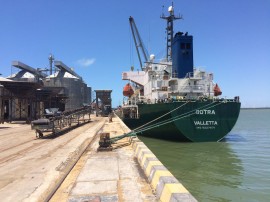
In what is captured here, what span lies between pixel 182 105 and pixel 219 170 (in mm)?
8591

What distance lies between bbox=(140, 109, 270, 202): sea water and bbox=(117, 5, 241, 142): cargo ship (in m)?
1.29

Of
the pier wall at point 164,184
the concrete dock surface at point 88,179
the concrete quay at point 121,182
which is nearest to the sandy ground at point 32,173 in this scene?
the concrete dock surface at point 88,179

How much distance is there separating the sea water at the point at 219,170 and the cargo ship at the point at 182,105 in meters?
1.29

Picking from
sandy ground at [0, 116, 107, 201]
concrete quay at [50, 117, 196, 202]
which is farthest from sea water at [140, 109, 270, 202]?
sandy ground at [0, 116, 107, 201]

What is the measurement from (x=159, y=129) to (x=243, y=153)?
24.8ft

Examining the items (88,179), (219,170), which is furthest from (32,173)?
(219,170)

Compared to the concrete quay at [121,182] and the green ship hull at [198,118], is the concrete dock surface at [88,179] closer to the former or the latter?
the concrete quay at [121,182]

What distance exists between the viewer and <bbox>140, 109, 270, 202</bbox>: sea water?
9.96 meters

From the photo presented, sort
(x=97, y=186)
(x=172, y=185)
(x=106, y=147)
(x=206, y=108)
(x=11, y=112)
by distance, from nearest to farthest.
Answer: (x=172, y=185)
(x=97, y=186)
(x=106, y=147)
(x=206, y=108)
(x=11, y=112)

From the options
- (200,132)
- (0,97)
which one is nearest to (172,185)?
(200,132)

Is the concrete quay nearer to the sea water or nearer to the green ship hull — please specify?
the sea water

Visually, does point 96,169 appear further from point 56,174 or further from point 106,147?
point 106,147

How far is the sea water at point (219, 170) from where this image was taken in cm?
996

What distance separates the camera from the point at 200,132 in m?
21.9
